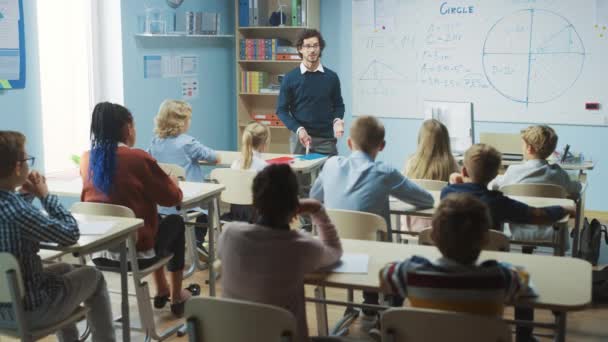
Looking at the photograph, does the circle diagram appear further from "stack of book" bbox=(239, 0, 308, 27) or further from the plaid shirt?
the plaid shirt

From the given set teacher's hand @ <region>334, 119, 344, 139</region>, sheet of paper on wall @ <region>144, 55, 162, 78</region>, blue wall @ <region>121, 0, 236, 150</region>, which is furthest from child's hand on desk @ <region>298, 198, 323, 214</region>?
sheet of paper on wall @ <region>144, 55, 162, 78</region>

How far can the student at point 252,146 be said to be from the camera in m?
5.05

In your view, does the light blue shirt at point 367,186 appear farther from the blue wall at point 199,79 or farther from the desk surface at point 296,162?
the blue wall at point 199,79

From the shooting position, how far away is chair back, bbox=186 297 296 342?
2299 millimetres

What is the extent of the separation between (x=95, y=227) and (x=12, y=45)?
232cm

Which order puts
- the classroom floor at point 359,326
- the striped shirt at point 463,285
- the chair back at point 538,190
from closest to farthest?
1. the striped shirt at point 463,285
2. the classroom floor at point 359,326
3. the chair back at point 538,190


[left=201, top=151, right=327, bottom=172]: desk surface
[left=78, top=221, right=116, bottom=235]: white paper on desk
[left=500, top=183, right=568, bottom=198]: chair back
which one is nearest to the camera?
[left=78, top=221, right=116, bottom=235]: white paper on desk

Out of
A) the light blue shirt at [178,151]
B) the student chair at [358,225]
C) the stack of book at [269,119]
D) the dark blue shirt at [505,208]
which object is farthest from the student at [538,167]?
the stack of book at [269,119]

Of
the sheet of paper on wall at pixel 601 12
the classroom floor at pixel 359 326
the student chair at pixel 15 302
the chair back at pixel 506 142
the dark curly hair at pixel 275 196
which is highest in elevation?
the sheet of paper on wall at pixel 601 12

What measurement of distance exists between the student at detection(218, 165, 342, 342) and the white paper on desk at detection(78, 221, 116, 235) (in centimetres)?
91

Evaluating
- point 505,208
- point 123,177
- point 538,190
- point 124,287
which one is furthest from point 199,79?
point 505,208

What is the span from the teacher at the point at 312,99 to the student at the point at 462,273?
3.92m

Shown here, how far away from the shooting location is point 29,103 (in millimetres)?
5320

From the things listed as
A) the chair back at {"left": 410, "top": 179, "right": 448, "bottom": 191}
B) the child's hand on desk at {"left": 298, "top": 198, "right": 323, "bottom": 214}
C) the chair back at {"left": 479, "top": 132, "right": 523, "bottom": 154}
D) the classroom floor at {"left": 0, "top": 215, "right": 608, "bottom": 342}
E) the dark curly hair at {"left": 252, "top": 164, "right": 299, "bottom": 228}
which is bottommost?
the classroom floor at {"left": 0, "top": 215, "right": 608, "bottom": 342}
